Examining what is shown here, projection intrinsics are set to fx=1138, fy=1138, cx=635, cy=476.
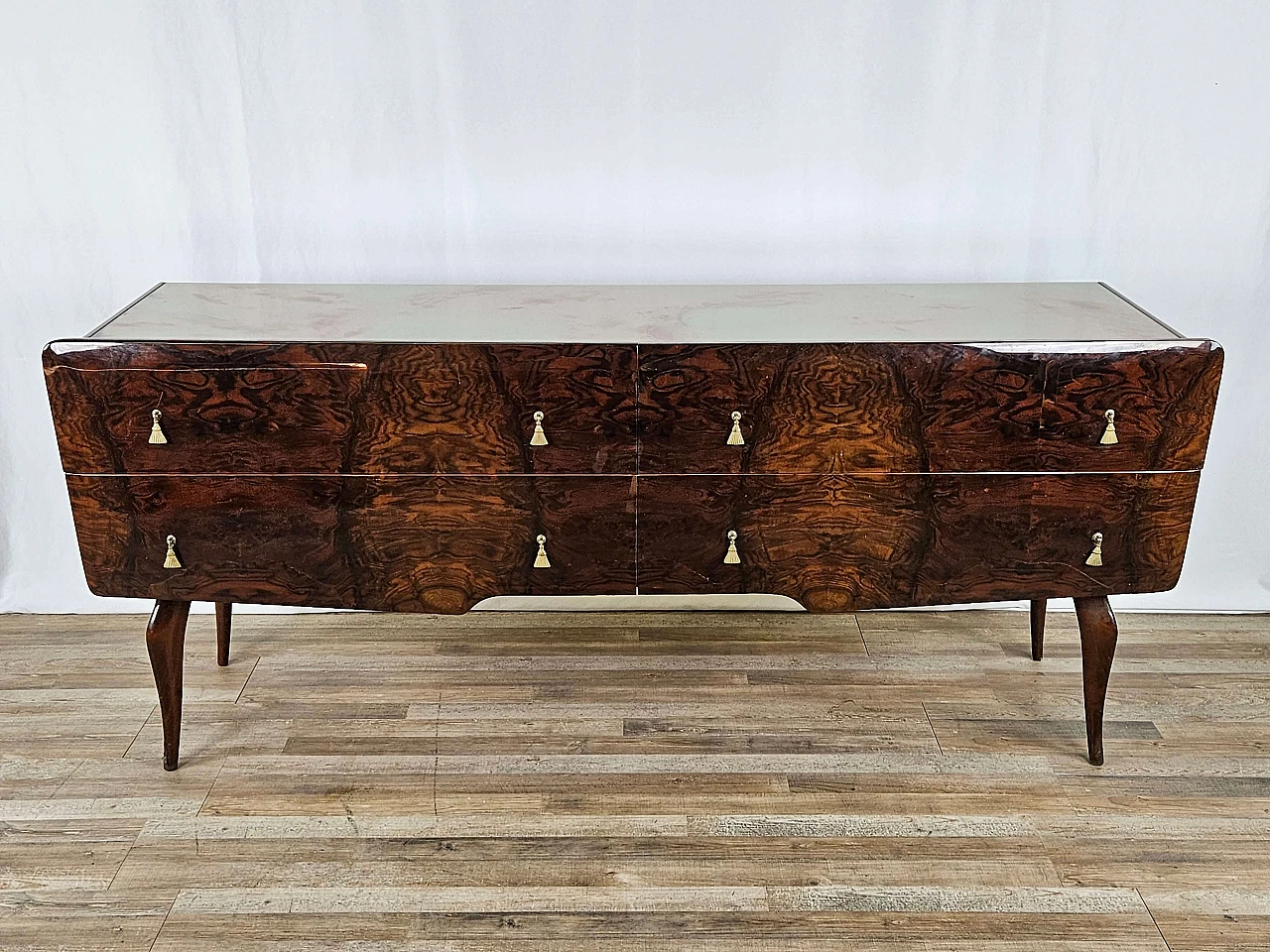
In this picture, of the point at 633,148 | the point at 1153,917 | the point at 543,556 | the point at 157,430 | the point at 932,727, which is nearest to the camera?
the point at 1153,917

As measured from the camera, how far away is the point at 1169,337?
5.72 feet

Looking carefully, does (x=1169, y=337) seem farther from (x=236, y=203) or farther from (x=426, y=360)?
(x=236, y=203)

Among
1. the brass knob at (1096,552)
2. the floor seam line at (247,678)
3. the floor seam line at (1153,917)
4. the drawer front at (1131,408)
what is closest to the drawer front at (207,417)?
the floor seam line at (247,678)

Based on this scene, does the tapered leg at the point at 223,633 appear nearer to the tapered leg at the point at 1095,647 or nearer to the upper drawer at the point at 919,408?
the upper drawer at the point at 919,408

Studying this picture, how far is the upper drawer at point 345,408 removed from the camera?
173 centimetres

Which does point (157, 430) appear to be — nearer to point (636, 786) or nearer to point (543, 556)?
point (543, 556)

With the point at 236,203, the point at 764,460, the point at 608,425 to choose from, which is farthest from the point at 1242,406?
the point at 236,203

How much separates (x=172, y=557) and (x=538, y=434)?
2.07 feet

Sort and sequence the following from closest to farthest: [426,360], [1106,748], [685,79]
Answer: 1. [426,360]
2. [1106,748]
3. [685,79]

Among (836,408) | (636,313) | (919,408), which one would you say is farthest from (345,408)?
(919,408)

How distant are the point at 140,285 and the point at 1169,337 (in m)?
1.92

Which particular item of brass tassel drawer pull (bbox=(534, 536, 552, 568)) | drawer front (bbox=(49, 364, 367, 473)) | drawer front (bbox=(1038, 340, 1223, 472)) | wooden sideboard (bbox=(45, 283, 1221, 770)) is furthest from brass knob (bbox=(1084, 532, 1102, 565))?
drawer front (bbox=(49, 364, 367, 473))

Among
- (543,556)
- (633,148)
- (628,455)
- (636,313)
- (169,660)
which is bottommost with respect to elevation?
(169,660)

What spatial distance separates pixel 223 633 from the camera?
228 centimetres
